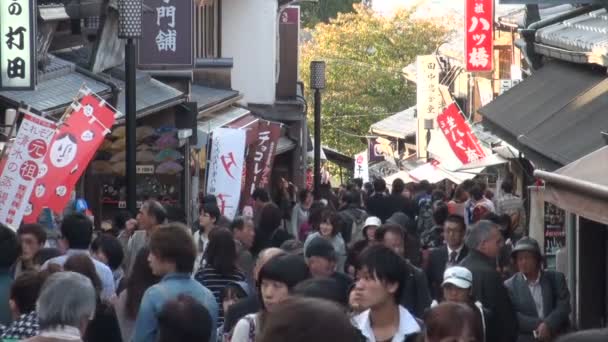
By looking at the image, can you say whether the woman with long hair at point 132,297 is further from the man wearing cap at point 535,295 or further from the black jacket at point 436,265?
the black jacket at point 436,265

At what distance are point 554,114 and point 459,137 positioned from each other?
53.0 ft

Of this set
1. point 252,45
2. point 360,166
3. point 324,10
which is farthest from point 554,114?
point 324,10

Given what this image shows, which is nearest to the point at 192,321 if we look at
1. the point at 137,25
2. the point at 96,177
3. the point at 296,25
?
the point at 137,25

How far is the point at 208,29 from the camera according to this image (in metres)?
33.8

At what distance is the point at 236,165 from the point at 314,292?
44.9ft

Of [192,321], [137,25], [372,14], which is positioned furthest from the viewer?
[372,14]

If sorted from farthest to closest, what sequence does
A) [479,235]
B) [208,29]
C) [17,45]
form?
[208,29], [17,45], [479,235]

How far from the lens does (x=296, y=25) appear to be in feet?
127

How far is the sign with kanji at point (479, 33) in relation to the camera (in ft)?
115

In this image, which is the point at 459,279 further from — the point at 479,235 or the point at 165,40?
the point at 165,40

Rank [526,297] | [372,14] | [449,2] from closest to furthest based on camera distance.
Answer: [526,297], [372,14], [449,2]

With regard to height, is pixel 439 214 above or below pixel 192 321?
below

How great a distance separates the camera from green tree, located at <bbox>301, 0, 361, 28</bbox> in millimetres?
72938

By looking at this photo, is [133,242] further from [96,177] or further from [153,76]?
[153,76]
